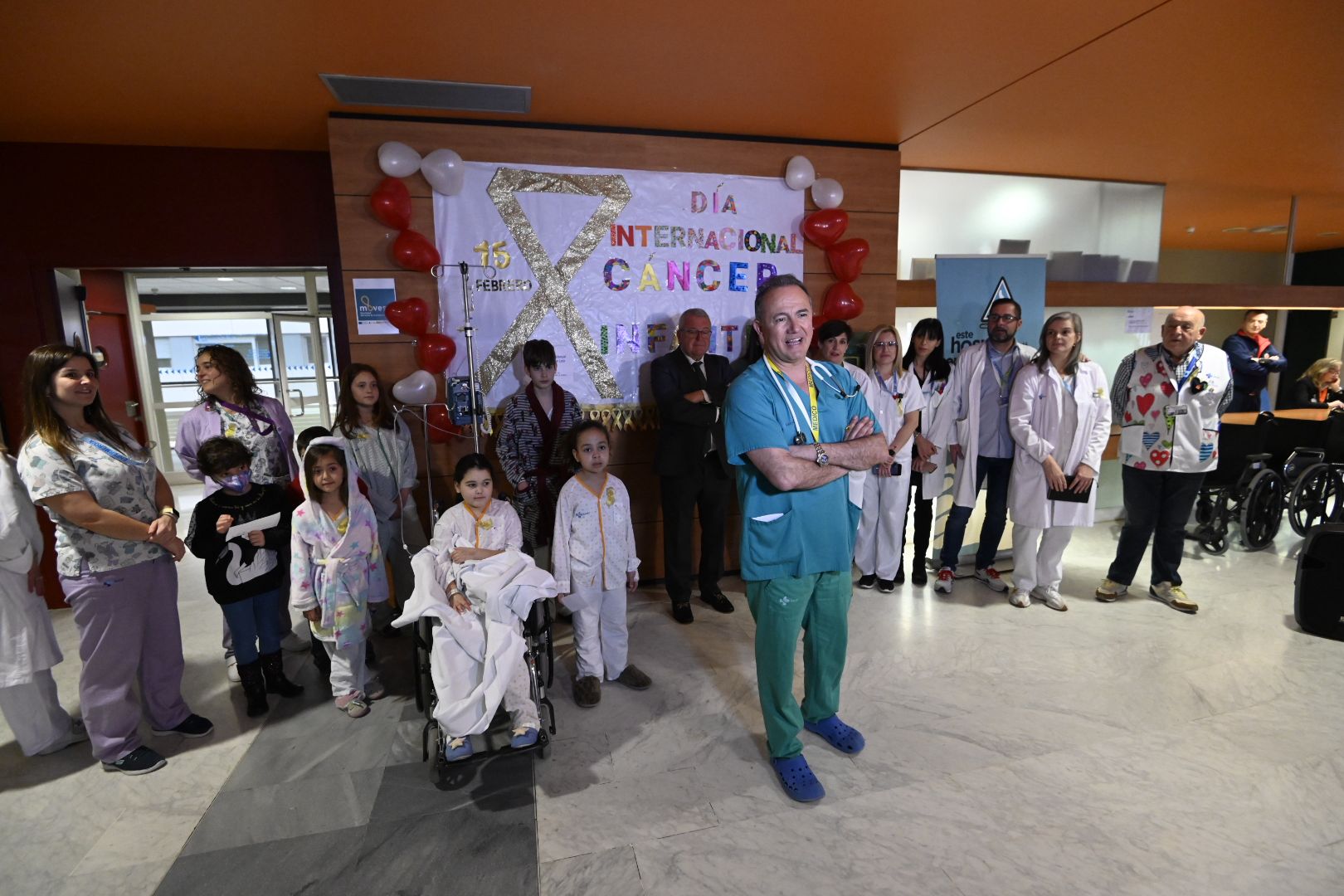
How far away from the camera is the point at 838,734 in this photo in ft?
7.68

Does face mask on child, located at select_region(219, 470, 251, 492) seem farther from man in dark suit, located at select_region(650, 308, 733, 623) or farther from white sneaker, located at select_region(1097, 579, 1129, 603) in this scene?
white sneaker, located at select_region(1097, 579, 1129, 603)

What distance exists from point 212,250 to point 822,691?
4.21 m

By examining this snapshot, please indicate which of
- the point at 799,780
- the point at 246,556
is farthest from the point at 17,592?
the point at 799,780

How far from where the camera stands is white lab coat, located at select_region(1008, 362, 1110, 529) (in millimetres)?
3459

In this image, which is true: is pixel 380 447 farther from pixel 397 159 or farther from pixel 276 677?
pixel 397 159

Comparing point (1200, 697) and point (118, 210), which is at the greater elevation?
point (118, 210)

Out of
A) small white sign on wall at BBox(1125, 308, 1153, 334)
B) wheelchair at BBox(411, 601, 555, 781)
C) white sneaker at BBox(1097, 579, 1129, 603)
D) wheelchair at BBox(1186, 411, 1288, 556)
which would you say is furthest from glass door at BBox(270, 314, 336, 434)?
wheelchair at BBox(1186, 411, 1288, 556)

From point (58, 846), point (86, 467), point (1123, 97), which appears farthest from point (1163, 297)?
point (58, 846)

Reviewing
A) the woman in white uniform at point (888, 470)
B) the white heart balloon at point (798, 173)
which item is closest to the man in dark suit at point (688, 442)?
the woman in white uniform at point (888, 470)

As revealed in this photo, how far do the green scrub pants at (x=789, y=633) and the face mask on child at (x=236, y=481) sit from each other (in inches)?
82.6

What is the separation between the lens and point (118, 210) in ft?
11.8

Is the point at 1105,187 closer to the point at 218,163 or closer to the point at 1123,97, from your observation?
the point at 1123,97

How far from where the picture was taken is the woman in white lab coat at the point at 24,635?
7.19 feet

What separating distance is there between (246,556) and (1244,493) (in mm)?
6126
